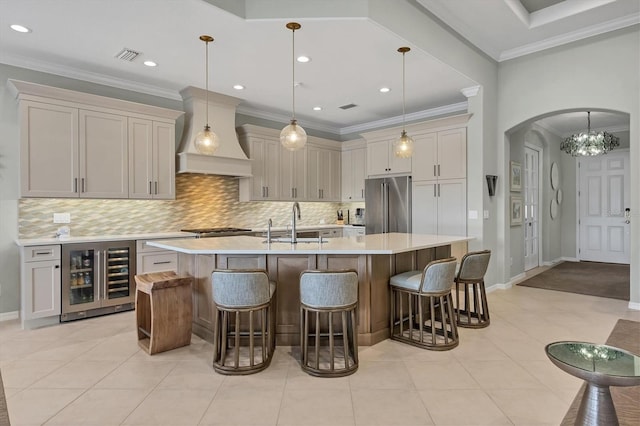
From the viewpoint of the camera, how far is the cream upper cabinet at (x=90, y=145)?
3.96 m

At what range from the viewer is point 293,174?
6.68 m

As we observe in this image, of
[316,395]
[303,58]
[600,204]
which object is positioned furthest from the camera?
[600,204]

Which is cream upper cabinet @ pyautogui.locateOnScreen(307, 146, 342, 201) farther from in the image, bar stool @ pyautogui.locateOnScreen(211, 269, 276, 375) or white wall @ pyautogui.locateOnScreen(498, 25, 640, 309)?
bar stool @ pyautogui.locateOnScreen(211, 269, 276, 375)

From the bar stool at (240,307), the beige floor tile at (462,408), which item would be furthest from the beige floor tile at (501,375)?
the bar stool at (240,307)

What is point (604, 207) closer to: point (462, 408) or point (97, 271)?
point (462, 408)

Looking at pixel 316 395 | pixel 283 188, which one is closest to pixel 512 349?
pixel 316 395

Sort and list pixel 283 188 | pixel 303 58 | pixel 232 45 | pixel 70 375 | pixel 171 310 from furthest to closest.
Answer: pixel 283 188 < pixel 303 58 < pixel 232 45 < pixel 171 310 < pixel 70 375

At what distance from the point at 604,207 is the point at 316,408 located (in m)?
8.80

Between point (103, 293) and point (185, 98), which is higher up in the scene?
point (185, 98)

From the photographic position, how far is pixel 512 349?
316 centimetres

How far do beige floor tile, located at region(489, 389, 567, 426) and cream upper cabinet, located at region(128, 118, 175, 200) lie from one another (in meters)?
4.52

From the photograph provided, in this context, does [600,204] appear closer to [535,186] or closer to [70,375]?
[535,186]

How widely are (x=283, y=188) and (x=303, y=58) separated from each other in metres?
2.78

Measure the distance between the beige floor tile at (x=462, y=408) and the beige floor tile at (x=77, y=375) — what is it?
2.38 metres
